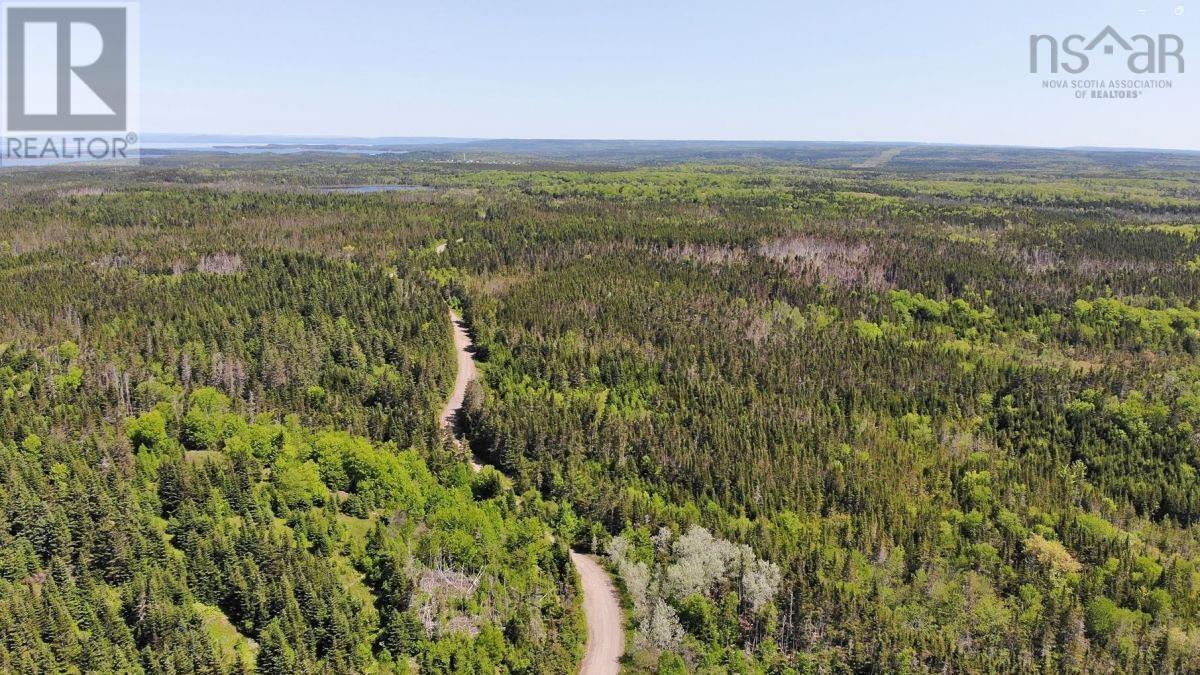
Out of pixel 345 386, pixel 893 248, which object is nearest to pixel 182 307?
pixel 345 386

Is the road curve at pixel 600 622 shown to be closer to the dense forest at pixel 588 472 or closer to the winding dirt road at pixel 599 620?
the winding dirt road at pixel 599 620

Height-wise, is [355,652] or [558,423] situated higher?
[558,423]

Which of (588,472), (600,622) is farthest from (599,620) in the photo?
(588,472)

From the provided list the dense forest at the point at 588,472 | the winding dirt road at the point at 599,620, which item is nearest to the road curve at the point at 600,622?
the winding dirt road at the point at 599,620

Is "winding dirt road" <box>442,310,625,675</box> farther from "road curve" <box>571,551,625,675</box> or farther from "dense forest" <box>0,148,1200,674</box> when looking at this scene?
"dense forest" <box>0,148,1200,674</box>

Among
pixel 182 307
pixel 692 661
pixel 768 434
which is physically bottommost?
pixel 692 661

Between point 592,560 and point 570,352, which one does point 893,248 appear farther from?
point 592,560

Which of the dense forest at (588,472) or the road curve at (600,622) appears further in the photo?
the road curve at (600,622)

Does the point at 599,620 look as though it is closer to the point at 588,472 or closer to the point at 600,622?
the point at 600,622

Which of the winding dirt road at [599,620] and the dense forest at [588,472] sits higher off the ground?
the dense forest at [588,472]
